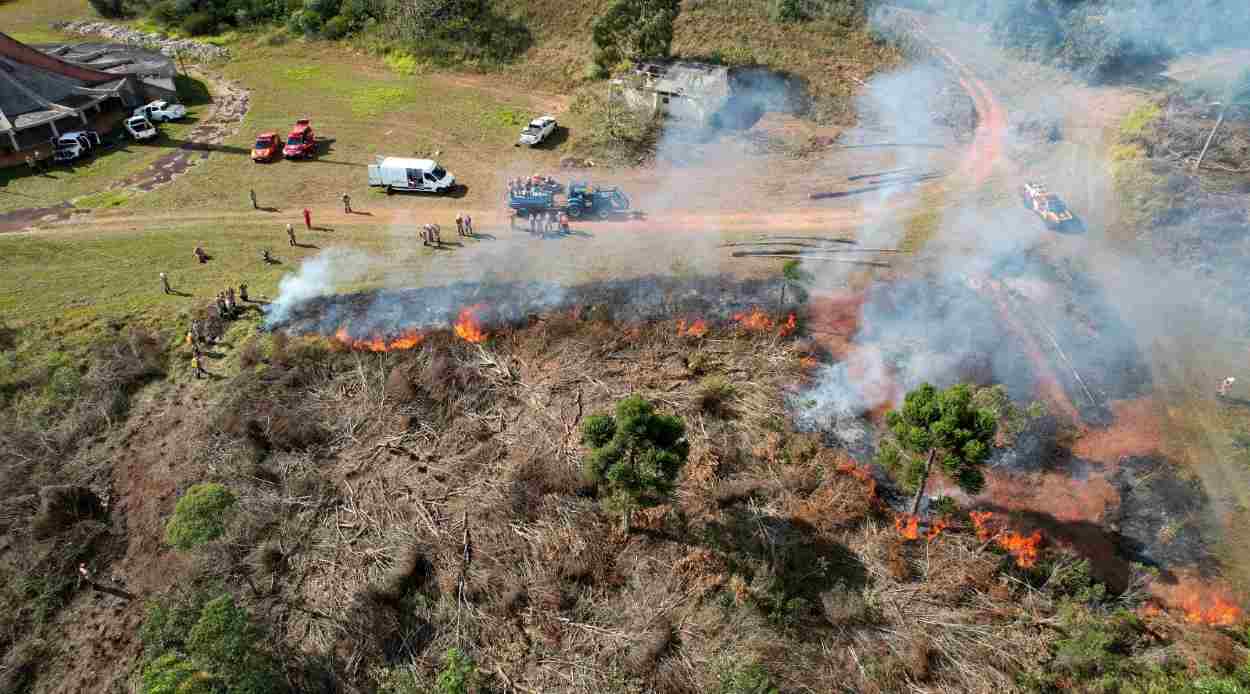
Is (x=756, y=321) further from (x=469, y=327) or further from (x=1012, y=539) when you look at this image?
(x=1012, y=539)

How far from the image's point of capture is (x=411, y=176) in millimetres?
38969

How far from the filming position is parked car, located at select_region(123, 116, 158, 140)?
151 feet

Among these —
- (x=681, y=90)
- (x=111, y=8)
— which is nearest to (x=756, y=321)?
(x=681, y=90)

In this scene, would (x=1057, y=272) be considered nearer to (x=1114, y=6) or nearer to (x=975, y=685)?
(x=975, y=685)

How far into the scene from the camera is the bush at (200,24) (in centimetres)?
6338

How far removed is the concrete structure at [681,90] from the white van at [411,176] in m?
13.8

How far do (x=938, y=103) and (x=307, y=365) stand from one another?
39.8 metres

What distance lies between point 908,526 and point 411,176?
1239 inches

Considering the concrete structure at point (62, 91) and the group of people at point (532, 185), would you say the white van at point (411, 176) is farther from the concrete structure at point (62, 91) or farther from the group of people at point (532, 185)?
the concrete structure at point (62, 91)

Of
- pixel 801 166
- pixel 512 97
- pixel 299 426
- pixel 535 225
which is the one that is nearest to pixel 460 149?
pixel 512 97

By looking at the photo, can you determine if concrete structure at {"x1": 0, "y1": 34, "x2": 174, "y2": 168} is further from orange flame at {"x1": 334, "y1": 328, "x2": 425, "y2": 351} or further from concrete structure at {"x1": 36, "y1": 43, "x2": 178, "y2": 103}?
orange flame at {"x1": 334, "y1": 328, "x2": 425, "y2": 351}

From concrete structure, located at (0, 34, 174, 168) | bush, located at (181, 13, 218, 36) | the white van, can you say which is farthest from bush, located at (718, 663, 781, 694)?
bush, located at (181, 13, 218, 36)

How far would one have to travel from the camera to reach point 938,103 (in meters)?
43.3

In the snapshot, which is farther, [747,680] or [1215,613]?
[1215,613]
